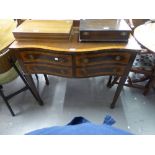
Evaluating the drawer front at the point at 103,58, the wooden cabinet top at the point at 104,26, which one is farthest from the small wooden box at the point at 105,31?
the drawer front at the point at 103,58

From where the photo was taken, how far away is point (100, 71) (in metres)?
1.25

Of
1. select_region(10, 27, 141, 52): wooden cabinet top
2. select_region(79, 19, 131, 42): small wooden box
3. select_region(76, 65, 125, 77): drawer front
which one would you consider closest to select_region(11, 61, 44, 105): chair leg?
select_region(10, 27, 141, 52): wooden cabinet top

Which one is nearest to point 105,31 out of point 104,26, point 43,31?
point 104,26

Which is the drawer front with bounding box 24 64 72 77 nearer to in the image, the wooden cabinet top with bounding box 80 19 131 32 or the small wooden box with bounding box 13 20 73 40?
the small wooden box with bounding box 13 20 73 40

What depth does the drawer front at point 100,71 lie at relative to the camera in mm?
1228

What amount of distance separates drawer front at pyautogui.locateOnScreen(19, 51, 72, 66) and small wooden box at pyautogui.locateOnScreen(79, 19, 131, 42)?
0.59ft

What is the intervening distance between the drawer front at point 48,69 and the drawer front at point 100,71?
3.2 inches

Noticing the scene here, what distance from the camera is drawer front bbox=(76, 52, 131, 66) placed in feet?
3.72

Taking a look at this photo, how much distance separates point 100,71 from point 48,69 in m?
0.40

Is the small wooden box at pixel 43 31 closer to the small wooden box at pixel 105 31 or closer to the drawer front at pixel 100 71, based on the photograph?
the small wooden box at pixel 105 31

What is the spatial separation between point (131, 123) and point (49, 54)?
968 mm
